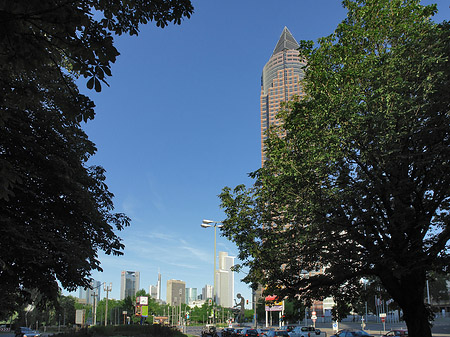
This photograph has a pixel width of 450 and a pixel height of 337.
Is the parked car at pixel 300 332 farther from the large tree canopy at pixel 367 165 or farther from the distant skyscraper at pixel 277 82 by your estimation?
the distant skyscraper at pixel 277 82

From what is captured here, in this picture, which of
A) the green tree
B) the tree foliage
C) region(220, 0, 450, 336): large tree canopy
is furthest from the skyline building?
the tree foliage

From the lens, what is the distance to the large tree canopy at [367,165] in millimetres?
12625

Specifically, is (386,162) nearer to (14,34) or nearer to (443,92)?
(443,92)

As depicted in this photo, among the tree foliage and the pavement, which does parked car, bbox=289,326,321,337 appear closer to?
the pavement

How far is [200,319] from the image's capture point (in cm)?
15188

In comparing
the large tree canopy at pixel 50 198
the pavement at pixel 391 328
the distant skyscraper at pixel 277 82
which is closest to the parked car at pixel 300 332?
the pavement at pixel 391 328

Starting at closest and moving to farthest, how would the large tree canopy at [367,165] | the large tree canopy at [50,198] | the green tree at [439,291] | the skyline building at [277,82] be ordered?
the large tree canopy at [50,198]
the large tree canopy at [367,165]
the green tree at [439,291]
the skyline building at [277,82]

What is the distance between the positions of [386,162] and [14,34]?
1216cm

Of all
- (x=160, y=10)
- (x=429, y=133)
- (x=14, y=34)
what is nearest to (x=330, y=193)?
(x=429, y=133)

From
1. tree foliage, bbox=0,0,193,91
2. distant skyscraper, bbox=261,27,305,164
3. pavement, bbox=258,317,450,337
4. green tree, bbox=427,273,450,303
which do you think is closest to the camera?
tree foliage, bbox=0,0,193,91

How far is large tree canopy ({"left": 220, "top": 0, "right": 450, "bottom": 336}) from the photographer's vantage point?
12.6m

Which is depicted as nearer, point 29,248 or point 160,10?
point 160,10

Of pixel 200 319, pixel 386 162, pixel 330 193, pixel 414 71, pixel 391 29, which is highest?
pixel 391 29

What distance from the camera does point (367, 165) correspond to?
14078mm
